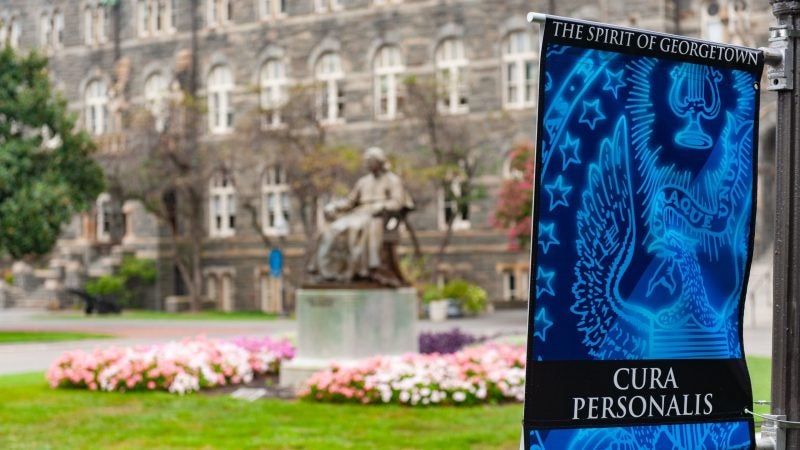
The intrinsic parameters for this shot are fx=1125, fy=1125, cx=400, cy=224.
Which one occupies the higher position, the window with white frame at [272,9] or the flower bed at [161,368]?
→ the window with white frame at [272,9]

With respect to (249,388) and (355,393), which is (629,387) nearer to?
(355,393)

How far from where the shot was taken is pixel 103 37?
155 feet

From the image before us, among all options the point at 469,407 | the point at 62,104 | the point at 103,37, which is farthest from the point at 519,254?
the point at 469,407

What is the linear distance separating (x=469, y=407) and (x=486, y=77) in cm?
2660

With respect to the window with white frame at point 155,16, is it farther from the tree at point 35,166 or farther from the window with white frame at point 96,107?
the tree at point 35,166

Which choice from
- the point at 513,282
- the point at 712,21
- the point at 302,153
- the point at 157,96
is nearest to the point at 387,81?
the point at 302,153

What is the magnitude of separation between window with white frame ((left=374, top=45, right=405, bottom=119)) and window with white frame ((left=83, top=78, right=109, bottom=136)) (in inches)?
518

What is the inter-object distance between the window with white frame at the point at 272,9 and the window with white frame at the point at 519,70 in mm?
9649

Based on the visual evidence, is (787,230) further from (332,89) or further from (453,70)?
(332,89)

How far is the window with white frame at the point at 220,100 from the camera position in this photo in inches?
1730

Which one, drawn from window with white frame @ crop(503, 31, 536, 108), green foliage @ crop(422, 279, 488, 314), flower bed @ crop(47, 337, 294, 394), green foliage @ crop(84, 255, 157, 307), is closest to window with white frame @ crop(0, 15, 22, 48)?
green foliage @ crop(84, 255, 157, 307)

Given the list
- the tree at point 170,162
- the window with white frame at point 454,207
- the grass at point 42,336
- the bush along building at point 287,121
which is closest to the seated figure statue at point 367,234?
the grass at point 42,336

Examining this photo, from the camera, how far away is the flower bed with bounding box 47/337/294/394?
548 inches

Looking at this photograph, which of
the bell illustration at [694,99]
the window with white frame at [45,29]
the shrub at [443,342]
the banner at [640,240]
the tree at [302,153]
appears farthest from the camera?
the window with white frame at [45,29]
